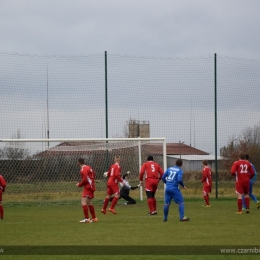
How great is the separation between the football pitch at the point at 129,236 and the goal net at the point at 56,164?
612 cm

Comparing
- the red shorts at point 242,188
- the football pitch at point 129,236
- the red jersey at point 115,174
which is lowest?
the football pitch at point 129,236

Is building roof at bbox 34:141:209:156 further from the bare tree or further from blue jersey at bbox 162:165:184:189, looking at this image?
blue jersey at bbox 162:165:184:189

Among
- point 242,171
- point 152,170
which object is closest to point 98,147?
point 152,170

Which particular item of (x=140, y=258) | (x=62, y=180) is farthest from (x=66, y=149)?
(x=140, y=258)

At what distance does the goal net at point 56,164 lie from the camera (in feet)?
91.0

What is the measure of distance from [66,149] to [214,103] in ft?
24.2

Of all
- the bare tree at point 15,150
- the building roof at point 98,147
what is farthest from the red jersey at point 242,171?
the bare tree at point 15,150

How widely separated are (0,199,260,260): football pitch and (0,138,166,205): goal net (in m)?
6.12

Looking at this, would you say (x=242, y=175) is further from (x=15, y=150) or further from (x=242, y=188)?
(x=15, y=150)

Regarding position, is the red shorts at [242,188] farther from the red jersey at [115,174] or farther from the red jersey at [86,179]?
the red jersey at [86,179]

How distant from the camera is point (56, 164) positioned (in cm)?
2830

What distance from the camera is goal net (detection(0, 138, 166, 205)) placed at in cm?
2773

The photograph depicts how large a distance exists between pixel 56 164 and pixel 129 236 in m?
14.3

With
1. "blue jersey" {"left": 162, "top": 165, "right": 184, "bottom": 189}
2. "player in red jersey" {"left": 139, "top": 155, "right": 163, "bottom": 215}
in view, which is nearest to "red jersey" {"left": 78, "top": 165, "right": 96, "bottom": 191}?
"blue jersey" {"left": 162, "top": 165, "right": 184, "bottom": 189}
